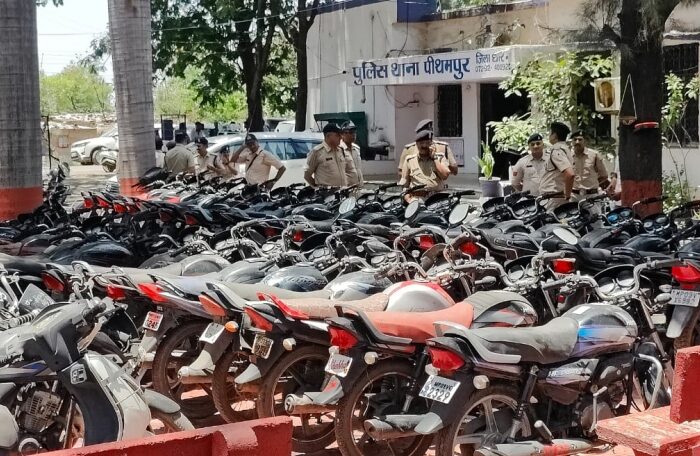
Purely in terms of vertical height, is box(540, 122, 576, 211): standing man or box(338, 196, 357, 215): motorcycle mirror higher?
box(540, 122, 576, 211): standing man

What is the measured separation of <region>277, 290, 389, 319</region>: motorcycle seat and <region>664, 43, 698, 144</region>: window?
11.4m

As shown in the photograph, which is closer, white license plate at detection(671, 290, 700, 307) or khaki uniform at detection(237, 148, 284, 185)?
white license plate at detection(671, 290, 700, 307)

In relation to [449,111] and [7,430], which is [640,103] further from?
[449,111]

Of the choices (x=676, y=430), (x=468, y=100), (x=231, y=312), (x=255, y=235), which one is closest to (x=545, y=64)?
(x=468, y=100)

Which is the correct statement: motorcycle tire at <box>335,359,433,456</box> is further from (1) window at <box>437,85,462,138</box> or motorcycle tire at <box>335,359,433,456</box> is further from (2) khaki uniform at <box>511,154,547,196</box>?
(1) window at <box>437,85,462,138</box>

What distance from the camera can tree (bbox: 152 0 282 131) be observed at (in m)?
26.8

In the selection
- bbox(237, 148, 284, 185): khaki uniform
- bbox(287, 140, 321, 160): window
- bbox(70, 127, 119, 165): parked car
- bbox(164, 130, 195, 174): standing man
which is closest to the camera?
bbox(237, 148, 284, 185): khaki uniform

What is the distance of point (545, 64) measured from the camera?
17156mm

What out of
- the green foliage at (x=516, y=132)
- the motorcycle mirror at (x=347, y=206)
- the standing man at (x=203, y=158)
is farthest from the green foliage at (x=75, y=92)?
the motorcycle mirror at (x=347, y=206)

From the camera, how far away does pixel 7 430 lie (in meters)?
3.96

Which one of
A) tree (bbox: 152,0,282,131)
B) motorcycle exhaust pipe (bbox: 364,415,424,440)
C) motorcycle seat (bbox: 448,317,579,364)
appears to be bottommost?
motorcycle exhaust pipe (bbox: 364,415,424,440)

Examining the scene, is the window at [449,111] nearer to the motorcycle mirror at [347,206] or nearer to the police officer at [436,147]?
the police officer at [436,147]

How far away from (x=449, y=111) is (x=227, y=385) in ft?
64.8

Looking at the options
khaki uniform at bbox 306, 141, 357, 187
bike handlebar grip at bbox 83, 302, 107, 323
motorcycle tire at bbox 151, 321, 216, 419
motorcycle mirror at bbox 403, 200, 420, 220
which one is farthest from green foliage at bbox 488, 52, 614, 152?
bike handlebar grip at bbox 83, 302, 107, 323
